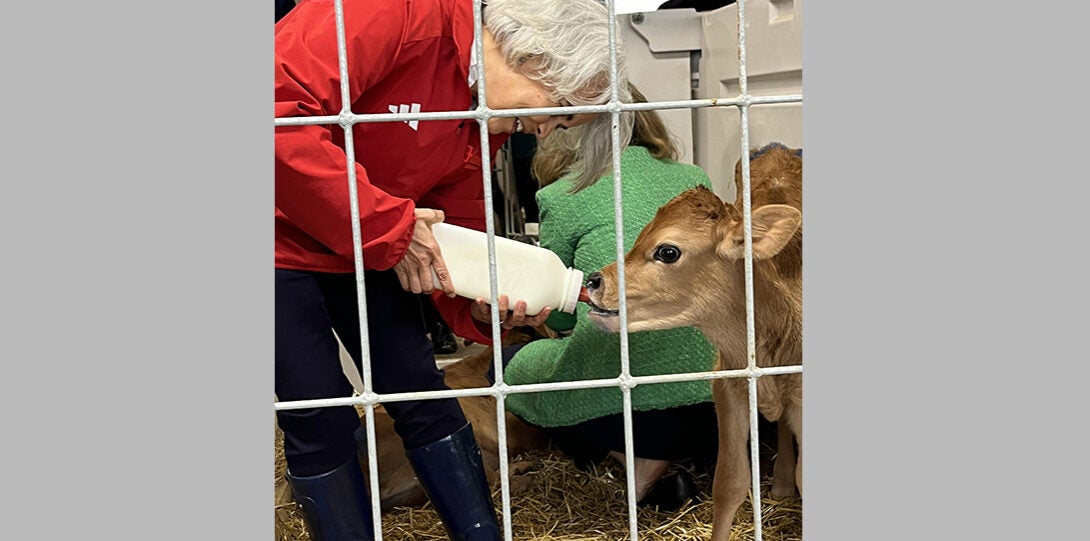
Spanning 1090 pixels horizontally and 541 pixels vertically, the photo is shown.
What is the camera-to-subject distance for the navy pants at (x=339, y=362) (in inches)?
73.2

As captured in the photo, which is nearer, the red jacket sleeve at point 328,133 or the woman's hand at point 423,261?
the red jacket sleeve at point 328,133

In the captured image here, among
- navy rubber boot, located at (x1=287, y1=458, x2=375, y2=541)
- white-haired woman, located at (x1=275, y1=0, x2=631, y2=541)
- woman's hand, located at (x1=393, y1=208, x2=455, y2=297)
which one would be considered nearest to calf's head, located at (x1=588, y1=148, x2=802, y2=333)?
white-haired woman, located at (x1=275, y1=0, x2=631, y2=541)

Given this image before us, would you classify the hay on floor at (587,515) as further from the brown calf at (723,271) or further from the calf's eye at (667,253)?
the calf's eye at (667,253)

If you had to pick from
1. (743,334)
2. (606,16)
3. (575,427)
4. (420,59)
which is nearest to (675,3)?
(606,16)

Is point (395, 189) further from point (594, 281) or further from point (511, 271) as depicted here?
point (594, 281)

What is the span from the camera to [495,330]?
1.78m

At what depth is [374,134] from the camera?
1.82 metres

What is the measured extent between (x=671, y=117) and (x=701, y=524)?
702 millimetres

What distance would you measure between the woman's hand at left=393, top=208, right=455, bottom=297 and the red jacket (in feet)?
0.10

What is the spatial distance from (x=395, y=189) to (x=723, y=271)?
1.69 feet

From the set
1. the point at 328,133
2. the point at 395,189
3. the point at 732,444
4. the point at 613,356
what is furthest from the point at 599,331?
the point at 328,133

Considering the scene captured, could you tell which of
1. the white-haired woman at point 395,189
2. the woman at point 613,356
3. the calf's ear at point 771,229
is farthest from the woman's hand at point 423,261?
the calf's ear at point 771,229

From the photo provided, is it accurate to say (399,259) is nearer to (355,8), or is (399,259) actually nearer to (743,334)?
(355,8)

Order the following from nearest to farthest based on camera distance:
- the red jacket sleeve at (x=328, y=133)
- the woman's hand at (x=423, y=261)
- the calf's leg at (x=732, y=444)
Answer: the red jacket sleeve at (x=328, y=133)
the woman's hand at (x=423, y=261)
the calf's leg at (x=732, y=444)
